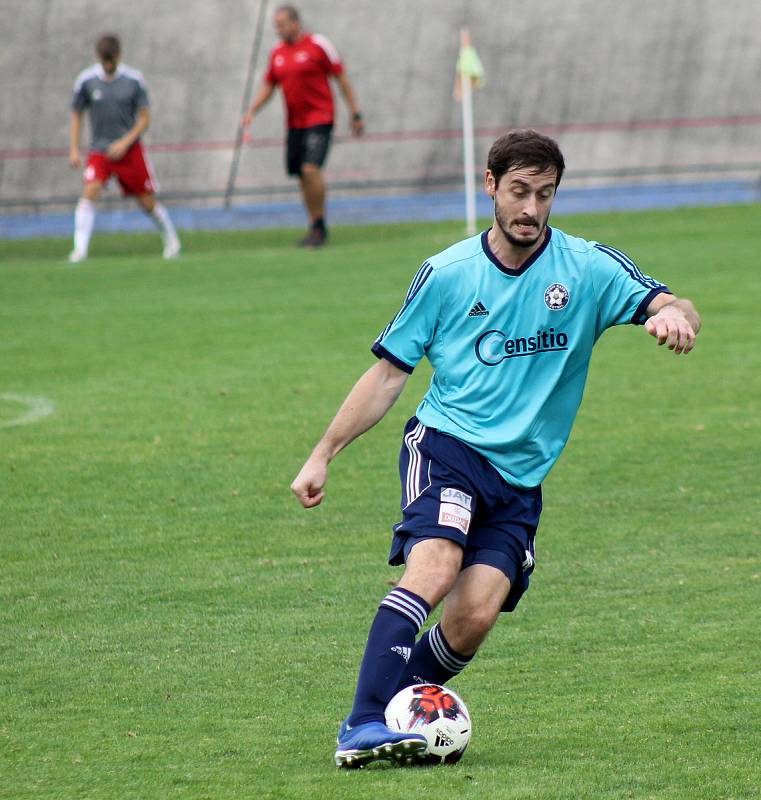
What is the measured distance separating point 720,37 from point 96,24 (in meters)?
10.0

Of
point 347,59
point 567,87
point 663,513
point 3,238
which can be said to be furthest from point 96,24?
point 663,513

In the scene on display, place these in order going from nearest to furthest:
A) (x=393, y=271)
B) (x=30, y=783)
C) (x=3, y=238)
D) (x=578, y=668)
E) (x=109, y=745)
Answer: (x=30, y=783) < (x=109, y=745) < (x=578, y=668) < (x=393, y=271) < (x=3, y=238)

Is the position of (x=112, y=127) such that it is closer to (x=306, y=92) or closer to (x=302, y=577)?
(x=306, y=92)

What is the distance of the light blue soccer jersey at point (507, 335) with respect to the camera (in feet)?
14.7

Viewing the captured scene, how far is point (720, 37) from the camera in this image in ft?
83.0

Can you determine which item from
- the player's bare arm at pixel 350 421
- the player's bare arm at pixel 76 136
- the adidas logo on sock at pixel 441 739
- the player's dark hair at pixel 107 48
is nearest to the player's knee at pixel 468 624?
the adidas logo on sock at pixel 441 739

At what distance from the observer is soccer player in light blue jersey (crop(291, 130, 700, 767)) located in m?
4.37

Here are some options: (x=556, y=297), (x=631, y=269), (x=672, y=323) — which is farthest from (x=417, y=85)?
(x=672, y=323)

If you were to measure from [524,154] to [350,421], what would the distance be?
0.90 m

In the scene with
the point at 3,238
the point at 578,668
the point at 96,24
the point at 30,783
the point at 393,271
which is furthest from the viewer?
the point at 96,24

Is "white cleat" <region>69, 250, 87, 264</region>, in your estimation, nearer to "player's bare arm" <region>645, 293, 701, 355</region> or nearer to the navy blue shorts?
the navy blue shorts

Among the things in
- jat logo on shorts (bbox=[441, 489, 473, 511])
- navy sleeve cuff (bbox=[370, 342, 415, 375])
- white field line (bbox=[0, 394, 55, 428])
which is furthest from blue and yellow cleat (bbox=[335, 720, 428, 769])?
white field line (bbox=[0, 394, 55, 428])

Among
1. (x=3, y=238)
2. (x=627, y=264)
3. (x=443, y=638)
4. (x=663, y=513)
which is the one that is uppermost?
(x=627, y=264)

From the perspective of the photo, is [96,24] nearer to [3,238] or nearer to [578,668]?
[3,238]
